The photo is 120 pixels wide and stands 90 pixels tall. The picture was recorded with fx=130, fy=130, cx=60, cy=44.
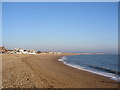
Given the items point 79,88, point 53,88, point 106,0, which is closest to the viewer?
point 106,0

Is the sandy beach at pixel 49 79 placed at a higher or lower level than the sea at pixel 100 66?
higher

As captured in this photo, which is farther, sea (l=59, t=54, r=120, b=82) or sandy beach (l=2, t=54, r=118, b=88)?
sea (l=59, t=54, r=120, b=82)

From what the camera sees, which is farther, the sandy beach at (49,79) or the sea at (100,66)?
the sea at (100,66)

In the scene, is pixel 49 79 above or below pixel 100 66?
above

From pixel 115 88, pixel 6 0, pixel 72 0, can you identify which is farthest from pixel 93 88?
pixel 6 0

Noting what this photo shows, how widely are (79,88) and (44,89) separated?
199cm

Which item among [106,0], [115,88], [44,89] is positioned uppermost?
[106,0]

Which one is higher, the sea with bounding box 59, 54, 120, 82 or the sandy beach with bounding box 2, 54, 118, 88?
the sandy beach with bounding box 2, 54, 118, 88

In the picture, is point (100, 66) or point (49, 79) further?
point (100, 66)

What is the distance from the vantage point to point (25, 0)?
184 inches

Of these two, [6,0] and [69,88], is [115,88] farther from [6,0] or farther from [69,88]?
[6,0]

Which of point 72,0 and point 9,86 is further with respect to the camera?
point 9,86

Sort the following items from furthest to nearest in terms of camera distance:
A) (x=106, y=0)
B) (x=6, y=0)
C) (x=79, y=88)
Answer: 1. (x=79, y=88)
2. (x=6, y=0)
3. (x=106, y=0)

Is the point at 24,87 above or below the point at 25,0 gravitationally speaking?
below
